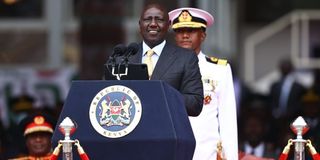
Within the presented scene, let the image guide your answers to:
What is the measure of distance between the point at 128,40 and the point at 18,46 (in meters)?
2.18

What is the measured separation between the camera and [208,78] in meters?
10.6

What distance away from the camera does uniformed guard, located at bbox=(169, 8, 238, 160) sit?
33.7 ft

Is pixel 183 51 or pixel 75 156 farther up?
pixel 183 51

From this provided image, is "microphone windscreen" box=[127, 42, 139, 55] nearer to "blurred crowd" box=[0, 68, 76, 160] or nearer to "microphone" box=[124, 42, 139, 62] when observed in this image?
"microphone" box=[124, 42, 139, 62]

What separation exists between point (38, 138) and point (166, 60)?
338cm

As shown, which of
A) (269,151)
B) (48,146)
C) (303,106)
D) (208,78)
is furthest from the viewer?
(303,106)

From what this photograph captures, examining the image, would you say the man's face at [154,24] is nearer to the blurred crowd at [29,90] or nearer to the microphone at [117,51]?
the microphone at [117,51]

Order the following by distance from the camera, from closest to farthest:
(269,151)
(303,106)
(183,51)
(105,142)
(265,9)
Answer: (105,142) < (183,51) < (269,151) < (303,106) < (265,9)

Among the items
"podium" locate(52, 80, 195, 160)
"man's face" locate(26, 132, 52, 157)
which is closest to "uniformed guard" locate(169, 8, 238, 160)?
"podium" locate(52, 80, 195, 160)

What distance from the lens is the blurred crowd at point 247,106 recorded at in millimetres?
14828

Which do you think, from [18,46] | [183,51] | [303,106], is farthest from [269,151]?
[18,46]

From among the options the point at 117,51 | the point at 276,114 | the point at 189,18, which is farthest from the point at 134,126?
the point at 276,114

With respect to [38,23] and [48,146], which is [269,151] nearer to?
[48,146]

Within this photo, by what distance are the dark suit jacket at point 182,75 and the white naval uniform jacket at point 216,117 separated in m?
1.16
